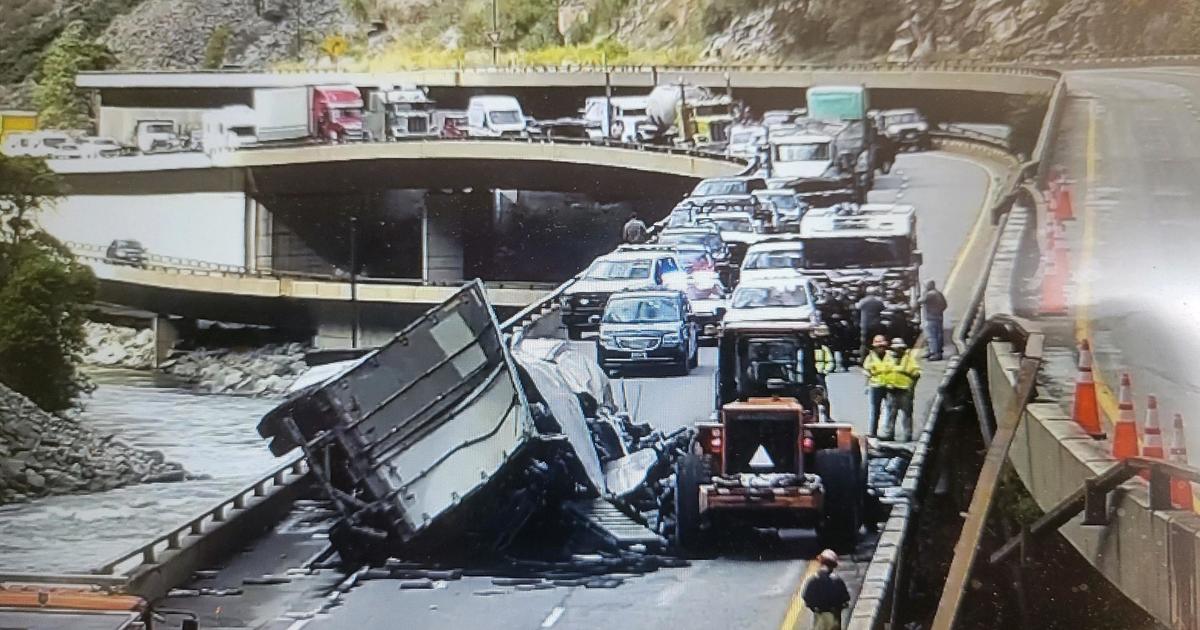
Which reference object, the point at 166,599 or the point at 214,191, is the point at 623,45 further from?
the point at 166,599

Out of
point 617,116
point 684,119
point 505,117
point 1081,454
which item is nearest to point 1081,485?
point 1081,454

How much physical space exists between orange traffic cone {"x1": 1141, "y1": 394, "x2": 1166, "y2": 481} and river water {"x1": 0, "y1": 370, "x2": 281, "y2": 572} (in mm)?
2250

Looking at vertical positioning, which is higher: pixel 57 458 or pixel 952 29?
pixel 952 29

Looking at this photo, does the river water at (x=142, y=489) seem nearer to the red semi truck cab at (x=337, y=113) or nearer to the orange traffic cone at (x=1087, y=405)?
the red semi truck cab at (x=337, y=113)

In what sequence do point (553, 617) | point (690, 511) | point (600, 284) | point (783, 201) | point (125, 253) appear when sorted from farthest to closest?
point (125, 253)
point (783, 201)
point (600, 284)
point (690, 511)
point (553, 617)

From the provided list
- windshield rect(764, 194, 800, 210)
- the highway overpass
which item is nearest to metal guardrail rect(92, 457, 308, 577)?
the highway overpass

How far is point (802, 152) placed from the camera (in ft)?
13.4

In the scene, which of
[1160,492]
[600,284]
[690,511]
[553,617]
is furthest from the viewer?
[600,284]

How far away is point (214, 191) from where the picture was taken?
430 centimetres

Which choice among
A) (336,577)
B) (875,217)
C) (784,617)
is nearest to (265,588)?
(336,577)

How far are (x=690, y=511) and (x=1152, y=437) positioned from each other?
45.1 inches

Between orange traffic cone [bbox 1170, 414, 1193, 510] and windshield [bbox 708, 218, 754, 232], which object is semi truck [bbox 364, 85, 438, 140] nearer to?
windshield [bbox 708, 218, 754, 232]

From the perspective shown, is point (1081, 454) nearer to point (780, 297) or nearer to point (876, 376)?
point (876, 376)

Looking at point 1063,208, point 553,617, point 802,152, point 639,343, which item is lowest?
point 553,617
